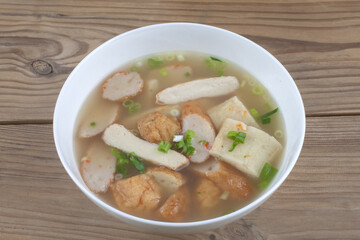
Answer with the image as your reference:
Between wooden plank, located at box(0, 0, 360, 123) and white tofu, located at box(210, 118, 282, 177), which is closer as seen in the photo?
white tofu, located at box(210, 118, 282, 177)

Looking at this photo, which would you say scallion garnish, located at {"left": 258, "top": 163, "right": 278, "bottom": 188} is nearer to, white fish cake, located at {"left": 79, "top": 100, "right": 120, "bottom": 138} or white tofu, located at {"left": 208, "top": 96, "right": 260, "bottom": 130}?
white tofu, located at {"left": 208, "top": 96, "right": 260, "bottom": 130}

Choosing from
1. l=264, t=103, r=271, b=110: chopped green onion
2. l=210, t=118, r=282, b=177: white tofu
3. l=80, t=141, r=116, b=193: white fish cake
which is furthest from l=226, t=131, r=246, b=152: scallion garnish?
l=80, t=141, r=116, b=193: white fish cake

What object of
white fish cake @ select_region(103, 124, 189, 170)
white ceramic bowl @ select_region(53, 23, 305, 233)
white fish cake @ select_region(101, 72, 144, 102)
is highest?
white ceramic bowl @ select_region(53, 23, 305, 233)

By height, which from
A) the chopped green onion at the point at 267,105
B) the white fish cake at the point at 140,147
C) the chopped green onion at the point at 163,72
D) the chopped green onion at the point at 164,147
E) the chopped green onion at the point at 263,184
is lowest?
the white fish cake at the point at 140,147

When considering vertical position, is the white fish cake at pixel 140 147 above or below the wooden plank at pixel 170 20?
below

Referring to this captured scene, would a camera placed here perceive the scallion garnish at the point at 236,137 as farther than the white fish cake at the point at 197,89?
No

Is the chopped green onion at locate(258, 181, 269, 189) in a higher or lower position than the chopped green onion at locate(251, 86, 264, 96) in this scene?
lower

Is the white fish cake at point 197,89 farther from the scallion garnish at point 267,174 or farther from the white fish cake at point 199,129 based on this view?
the scallion garnish at point 267,174

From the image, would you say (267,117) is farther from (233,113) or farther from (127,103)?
(127,103)

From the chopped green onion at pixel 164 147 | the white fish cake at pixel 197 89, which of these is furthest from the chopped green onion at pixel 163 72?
the chopped green onion at pixel 164 147
